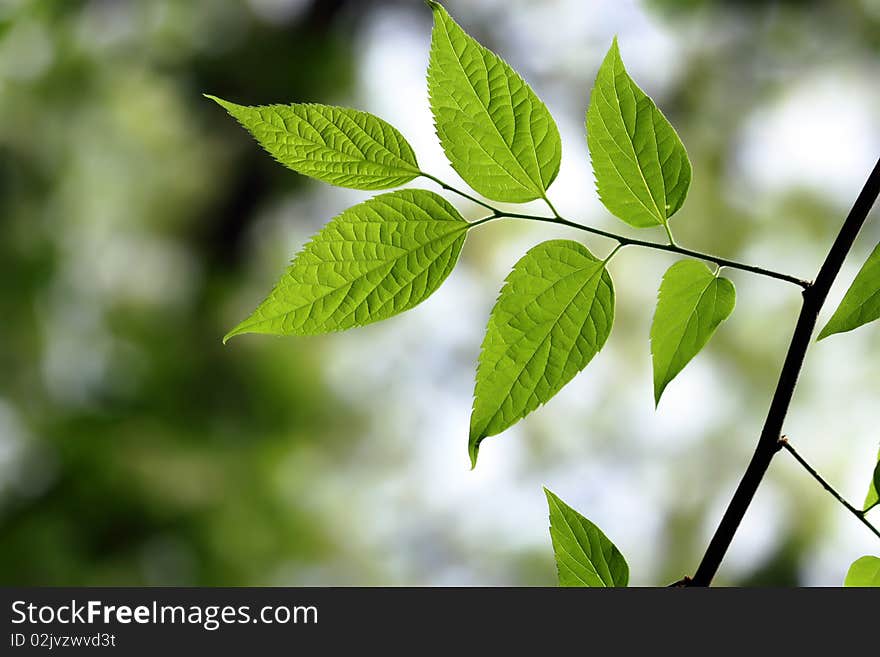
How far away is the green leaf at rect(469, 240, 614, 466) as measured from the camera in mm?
218

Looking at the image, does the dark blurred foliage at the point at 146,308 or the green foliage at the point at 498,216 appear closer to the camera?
the green foliage at the point at 498,216

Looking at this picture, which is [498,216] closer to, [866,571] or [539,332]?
[539,332]

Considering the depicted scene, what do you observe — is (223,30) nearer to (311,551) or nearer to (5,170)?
(5,170)

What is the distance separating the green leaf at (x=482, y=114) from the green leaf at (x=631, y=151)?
0.02 metres

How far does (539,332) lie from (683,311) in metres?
0.05

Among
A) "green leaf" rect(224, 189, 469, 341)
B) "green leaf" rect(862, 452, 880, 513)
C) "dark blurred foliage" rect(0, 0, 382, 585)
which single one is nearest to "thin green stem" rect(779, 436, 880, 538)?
"green leaf" rect(862, 452, 880, 513)

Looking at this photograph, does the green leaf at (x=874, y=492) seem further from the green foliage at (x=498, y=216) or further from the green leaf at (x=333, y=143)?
the green leaf at (x=333, y=143)

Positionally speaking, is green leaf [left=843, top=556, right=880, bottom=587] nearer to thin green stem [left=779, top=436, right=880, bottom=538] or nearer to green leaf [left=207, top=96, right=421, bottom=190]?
thin green stem [left=779, top=436, right=880, bottom=538]

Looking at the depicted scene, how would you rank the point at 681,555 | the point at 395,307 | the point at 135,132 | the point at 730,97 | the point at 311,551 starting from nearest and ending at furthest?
the point at 395,307 → the point at 311,551 → the point at 135,132 → the point at 681,555 → the point at 730,97

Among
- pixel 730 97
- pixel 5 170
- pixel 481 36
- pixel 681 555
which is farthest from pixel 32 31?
pixel 681 555

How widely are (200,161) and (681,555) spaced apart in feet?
4.97

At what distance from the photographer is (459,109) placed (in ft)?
0.77

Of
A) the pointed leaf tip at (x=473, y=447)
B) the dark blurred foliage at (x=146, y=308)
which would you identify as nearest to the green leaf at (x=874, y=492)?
the pointed leaf tip at (x=473, y=447)

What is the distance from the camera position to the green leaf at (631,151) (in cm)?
23
